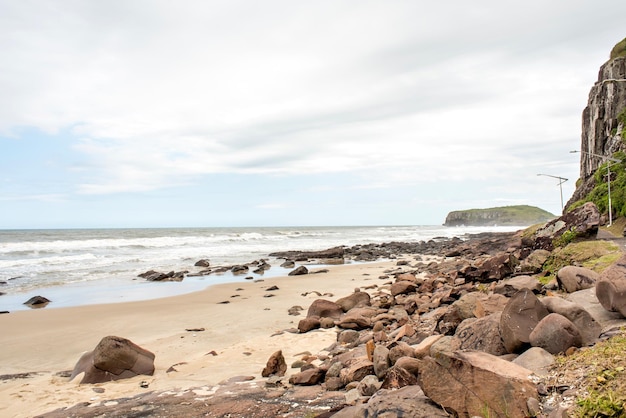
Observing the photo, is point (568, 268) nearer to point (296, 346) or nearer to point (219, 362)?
point (296, 346)

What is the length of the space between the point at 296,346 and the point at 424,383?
5.37 metres

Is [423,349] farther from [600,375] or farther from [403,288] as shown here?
[403,288]

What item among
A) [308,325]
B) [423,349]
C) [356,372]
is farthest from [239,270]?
[423,349]

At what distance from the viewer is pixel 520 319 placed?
4.90 metres

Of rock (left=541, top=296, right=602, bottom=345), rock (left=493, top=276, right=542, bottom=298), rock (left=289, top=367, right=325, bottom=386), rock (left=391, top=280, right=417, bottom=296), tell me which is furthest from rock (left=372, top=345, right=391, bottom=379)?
rock (left=391, top=280, right=417, bottom=296)

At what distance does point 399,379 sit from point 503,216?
169 meters

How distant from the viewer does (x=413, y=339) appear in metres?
7.26

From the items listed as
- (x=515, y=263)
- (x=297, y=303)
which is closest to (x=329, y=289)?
(x=297, y=303)

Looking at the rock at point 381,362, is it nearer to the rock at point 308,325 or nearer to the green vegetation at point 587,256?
the rock at point 308,325

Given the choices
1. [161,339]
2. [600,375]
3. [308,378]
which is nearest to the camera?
[600,375]

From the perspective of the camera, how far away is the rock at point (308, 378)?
633cm

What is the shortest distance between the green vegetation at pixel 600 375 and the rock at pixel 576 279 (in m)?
2.83

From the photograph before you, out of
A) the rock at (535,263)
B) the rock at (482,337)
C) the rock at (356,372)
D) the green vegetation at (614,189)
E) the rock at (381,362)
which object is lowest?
the rock at (356,372)

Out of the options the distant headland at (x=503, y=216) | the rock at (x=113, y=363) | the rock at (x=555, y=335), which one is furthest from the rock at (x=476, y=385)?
the distant headland at (x=503, y=216)
